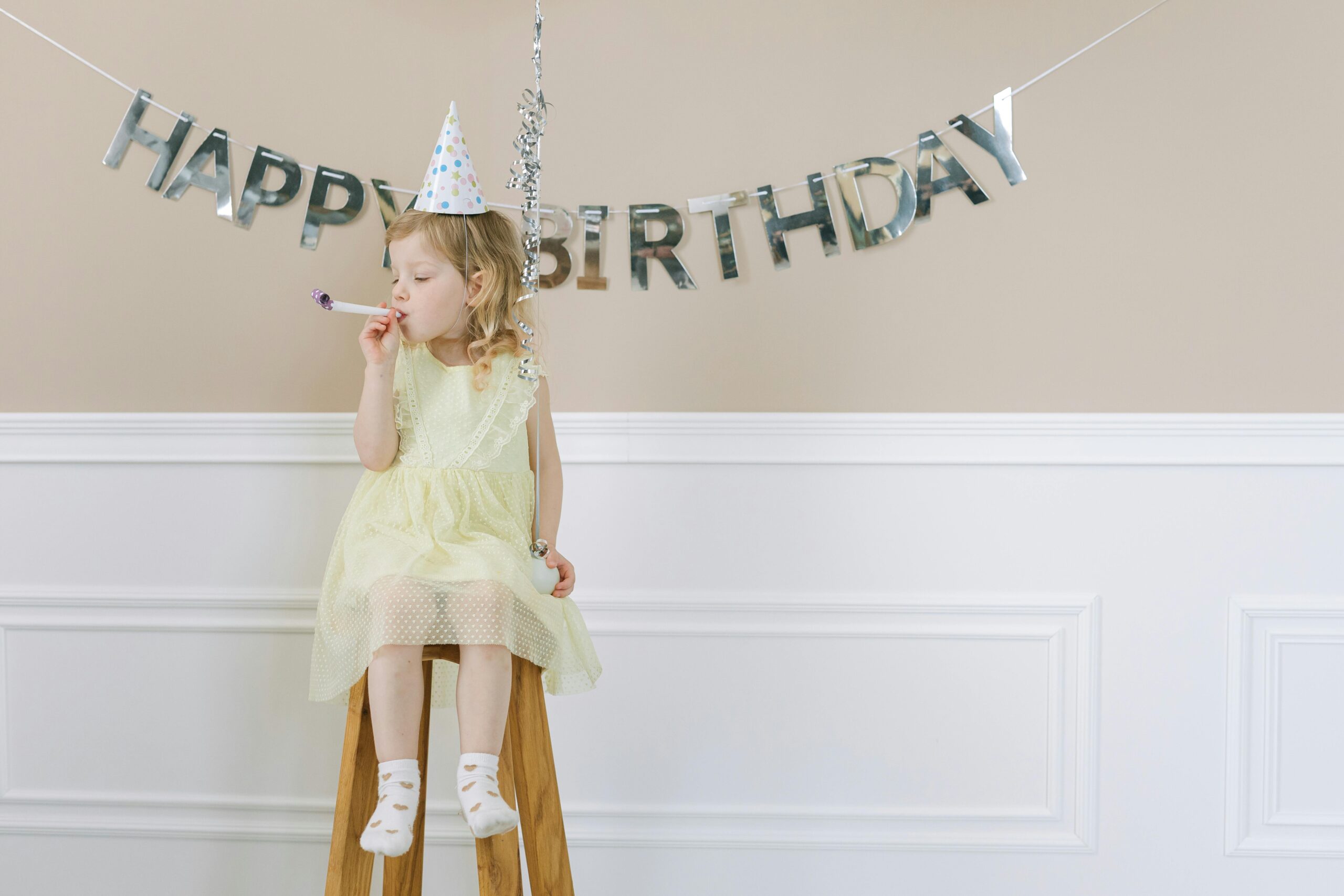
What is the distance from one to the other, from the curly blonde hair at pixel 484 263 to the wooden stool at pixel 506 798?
0.39 metres

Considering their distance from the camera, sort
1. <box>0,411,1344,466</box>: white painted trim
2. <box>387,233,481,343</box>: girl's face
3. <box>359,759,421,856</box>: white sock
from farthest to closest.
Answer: <box>0,411,1344,466</box>: white painted trim → <box>387,233,481,343</box>: girl's face → <box>359,759,421,856</box>: white sock

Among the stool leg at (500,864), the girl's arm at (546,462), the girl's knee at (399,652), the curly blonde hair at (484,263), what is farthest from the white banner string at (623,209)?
the stool leg at (500,864)

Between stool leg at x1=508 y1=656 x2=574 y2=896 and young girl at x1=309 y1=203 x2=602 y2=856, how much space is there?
0.13ft

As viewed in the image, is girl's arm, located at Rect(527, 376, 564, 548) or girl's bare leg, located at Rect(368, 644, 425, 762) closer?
girl's bare leg, located at Rect(368, 644, 425, 762)

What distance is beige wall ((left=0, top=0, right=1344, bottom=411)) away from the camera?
1.50 meters

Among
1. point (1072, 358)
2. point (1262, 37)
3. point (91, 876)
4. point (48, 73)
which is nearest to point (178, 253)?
point (48, 73)

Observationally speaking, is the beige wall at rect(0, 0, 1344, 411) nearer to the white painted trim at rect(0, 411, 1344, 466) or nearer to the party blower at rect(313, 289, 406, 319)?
the white painted trim at rect(0, 411, 1344, 466)

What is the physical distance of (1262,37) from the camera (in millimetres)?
1492

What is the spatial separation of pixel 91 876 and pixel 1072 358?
1841 millimetres

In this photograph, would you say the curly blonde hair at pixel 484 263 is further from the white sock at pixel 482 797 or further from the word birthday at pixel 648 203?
the white sock at pixel 482 797

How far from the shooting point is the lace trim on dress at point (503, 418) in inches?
47.3

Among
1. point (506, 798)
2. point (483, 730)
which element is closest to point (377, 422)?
point (483, 730)

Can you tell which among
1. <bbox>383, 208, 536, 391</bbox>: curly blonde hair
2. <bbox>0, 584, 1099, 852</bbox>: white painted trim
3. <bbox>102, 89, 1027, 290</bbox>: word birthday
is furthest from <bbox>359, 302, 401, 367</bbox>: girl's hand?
<bbox>0, 584, 1099, 852</bbox>: white painted trim

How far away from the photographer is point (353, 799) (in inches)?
43.6
